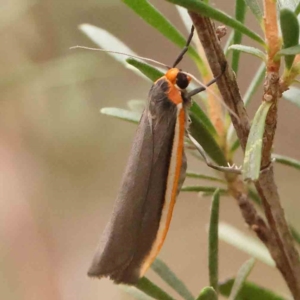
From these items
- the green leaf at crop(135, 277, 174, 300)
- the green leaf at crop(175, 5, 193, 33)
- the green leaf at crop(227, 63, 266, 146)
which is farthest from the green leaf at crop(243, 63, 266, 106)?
the green leaf at crop(135, 277, 174, 300)

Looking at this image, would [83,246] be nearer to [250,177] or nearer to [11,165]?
[11,165]

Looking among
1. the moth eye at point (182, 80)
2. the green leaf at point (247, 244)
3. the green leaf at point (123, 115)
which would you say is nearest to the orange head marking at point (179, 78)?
the moth eye at point (182, 80)

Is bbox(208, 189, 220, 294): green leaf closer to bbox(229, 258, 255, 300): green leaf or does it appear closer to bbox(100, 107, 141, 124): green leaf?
bbox(229, 258, 255, 300): green leaf

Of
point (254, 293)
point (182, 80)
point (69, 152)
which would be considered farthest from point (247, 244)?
point (69, 152)

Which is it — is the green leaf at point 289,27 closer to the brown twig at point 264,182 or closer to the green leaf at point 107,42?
the brown twig at point 264,182

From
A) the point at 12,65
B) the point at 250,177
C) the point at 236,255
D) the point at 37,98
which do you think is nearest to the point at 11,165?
the point at 37,98
